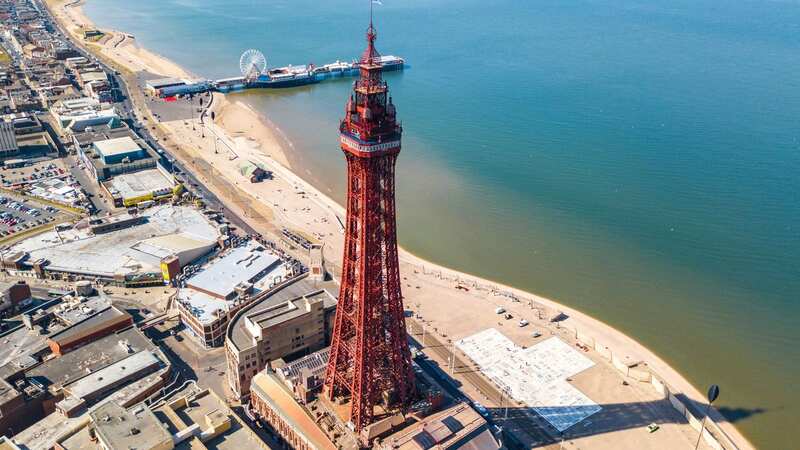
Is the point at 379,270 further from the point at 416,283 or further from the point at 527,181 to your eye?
the point at 527,181

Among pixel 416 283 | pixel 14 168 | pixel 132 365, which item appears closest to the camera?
pixel 132 365

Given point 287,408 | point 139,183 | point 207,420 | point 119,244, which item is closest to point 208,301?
point 119,244

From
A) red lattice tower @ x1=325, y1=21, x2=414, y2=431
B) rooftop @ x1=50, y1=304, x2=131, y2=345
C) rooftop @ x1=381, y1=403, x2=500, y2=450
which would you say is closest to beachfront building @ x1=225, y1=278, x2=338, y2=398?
red lattice tower @ x1=325, y1=21, x2=414, y2=431

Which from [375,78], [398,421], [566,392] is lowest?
[566,392]

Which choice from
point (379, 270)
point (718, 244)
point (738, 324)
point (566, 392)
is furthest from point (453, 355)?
point (718, 244)

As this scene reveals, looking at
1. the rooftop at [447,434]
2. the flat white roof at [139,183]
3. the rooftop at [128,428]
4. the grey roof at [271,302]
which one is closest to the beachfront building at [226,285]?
the grey roof at [271,302]

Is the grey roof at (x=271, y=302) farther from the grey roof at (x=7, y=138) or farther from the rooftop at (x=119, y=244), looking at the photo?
the grey roof at (x=7, y=138)
